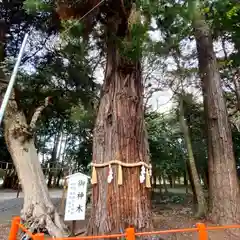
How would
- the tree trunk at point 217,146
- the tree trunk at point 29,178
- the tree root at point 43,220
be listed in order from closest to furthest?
the tree root at point 43,220 → the tree trunk at point 29,178 → the tree trunk at point 217,146

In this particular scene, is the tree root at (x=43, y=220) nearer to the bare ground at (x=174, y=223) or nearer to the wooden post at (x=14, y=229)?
the bare ground at (x=174, y=223)

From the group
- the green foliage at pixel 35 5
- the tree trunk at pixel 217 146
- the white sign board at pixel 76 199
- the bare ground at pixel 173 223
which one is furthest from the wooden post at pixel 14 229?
the tree trunk at pixel 217 146

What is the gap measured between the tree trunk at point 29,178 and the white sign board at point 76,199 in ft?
2.00

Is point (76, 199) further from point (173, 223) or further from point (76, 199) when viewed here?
point (173, 223)

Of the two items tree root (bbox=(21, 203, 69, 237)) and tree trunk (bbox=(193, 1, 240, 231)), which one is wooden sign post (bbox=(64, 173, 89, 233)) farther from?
tree trunk (bbox=(193, 1, 240, 231))

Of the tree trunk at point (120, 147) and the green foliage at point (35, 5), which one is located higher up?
the green foliage at point (35, 5)

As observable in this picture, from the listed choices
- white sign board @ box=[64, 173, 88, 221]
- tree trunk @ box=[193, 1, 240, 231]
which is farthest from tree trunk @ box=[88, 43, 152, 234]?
tree trunk @ box=[193, 1, 240, 231]

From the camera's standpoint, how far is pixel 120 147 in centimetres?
385

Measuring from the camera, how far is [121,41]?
3.67 m

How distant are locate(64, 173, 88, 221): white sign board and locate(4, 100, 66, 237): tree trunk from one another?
0.61 m

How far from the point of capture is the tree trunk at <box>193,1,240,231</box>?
5.16 m

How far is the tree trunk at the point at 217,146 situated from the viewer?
16.9 feet

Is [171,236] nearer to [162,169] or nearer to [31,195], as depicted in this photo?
[31,195]

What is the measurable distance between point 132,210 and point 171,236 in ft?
4.26
